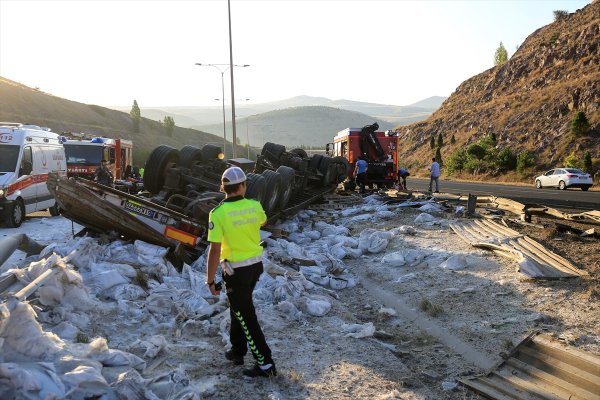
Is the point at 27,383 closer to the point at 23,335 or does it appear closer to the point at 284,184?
the point at 23,335

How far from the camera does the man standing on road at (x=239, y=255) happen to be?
4531mm

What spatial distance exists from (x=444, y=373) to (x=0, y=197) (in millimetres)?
11677

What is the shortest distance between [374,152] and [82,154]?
37.2 ft

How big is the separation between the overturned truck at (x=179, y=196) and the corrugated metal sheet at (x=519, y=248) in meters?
Answer: 3.88


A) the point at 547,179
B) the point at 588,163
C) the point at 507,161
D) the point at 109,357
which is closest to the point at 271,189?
the point at 109,357

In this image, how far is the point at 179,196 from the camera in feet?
30.4

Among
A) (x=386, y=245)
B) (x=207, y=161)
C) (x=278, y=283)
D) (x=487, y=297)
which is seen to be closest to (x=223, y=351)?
(x=278, y=283)

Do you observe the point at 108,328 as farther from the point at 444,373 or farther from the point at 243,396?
the point at 444,373

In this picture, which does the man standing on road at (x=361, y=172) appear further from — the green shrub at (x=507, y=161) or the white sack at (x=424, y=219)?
the green shrub at (x=507, y=161)

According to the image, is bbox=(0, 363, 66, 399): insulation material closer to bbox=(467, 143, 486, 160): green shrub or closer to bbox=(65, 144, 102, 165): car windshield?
bbox=(65, 144, 102, 165): car windshield

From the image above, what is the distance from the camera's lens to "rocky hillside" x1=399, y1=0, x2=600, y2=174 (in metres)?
43.7

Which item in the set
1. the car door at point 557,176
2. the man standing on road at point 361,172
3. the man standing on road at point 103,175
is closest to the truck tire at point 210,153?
the man standing on road at point 103,175

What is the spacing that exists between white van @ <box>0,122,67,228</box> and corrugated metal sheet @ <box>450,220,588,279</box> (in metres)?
10.2

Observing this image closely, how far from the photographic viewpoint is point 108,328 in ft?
17.7
